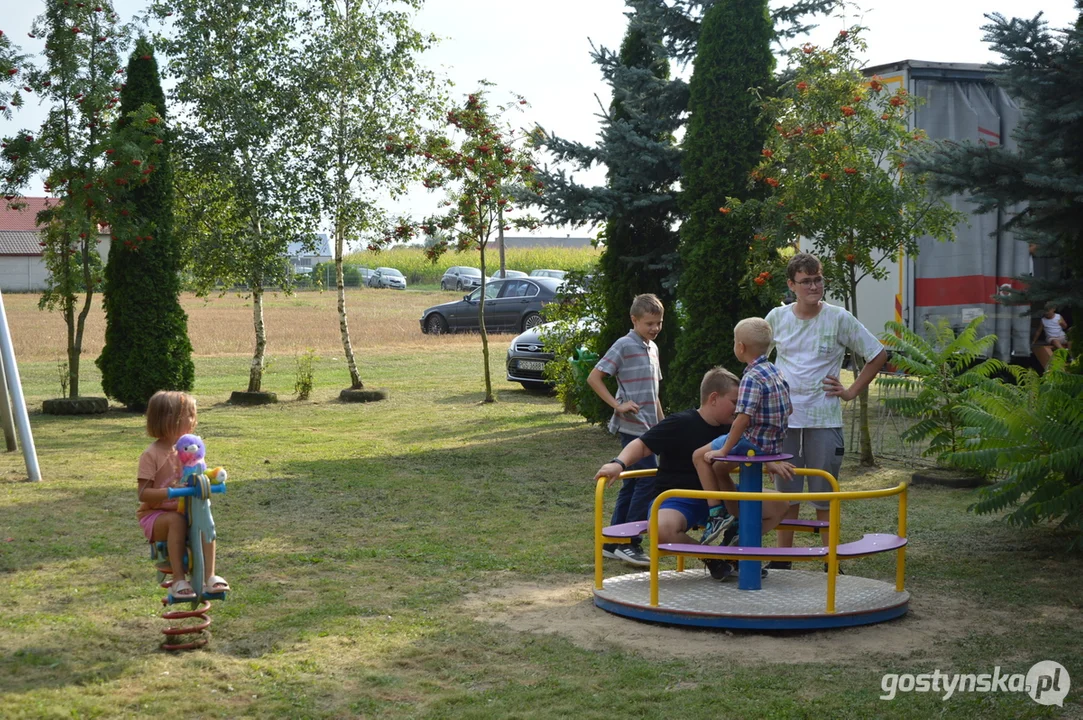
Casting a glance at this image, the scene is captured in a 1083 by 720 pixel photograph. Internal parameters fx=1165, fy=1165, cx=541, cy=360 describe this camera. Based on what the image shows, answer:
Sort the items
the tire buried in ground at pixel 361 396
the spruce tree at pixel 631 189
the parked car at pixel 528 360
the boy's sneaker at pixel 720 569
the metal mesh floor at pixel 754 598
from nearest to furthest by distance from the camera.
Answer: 1. the metal mesh floor at pixel 754 598
2. the boy's sneaker at pixel 720 569
3. the spruce tree at pixel 631 189
4. the tire buried in ground at pixel 361 396
5. the parked car at pixel 528 360

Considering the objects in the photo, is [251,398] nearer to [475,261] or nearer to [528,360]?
[528,360]

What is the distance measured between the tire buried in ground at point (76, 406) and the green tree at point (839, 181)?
10535 millimetres

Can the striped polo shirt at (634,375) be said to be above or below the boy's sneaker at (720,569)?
above

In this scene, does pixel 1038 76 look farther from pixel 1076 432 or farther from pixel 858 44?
pixel 858 44

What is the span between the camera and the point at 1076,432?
714 centimetres

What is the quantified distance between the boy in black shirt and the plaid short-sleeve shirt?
238 millimetres

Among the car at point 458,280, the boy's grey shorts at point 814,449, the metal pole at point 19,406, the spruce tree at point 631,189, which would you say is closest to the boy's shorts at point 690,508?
the boy's grey shorts at point 814,449

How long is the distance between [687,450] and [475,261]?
75.0m

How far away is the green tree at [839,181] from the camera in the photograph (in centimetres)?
1144

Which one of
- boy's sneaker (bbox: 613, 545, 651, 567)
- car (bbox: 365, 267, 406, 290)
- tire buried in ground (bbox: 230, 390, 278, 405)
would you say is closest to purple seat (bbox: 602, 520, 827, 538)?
boy's sneaker (bbox: 613, 545, 651, 567)

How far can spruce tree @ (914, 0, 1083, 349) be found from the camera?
6.96 m

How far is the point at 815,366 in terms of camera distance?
22.7 feet

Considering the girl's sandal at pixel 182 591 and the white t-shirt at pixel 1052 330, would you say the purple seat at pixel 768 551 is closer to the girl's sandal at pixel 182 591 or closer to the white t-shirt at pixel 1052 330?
the girl's sandal at pixel 182 591

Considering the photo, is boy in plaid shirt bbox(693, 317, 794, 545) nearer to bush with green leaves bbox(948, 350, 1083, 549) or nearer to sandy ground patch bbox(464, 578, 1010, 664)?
sandy ground patch bbox(464, 578, 1010, 664)
